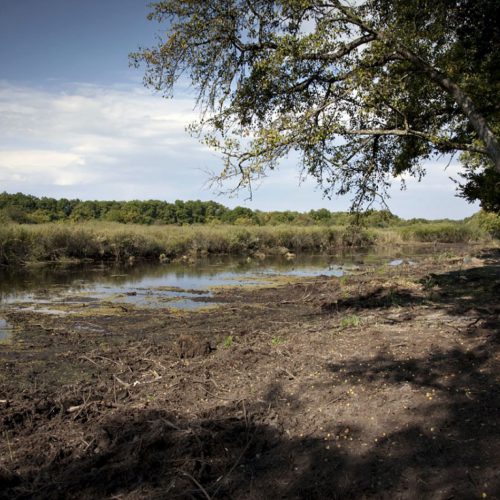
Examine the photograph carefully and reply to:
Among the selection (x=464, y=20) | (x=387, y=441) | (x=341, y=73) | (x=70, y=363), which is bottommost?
(x=70, y=363)

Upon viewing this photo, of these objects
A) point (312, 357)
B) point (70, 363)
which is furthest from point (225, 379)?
point (70, 363)

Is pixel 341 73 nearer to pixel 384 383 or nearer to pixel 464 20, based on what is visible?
pixel 464 20

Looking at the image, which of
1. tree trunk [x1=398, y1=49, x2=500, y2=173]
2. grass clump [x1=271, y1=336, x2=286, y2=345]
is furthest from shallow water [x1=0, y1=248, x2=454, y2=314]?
tree trunk [x1=398, y1=49, x2=500, y2=173]

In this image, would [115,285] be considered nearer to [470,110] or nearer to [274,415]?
[470,110]

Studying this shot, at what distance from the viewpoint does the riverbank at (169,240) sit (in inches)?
1197

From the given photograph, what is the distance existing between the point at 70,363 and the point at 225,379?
3.66m

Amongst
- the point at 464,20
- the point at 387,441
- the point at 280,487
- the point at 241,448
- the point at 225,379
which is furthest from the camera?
the point at 464,20

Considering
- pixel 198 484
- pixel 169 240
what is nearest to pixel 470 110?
pixel 198 484

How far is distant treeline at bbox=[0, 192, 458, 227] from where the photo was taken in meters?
63.5

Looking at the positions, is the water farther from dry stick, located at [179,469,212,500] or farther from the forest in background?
the forest in background

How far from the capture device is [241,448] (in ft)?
14.8

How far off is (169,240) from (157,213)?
120 feet

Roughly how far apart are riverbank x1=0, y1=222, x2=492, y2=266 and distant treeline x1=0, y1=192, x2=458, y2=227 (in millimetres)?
8497

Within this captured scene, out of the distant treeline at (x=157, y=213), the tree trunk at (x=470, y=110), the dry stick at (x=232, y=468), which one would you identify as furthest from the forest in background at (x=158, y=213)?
the dry stick at (x=232, y=468)
